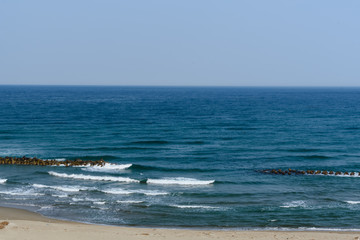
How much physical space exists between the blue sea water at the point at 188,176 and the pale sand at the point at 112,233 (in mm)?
2038

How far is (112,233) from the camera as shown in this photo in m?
24.0

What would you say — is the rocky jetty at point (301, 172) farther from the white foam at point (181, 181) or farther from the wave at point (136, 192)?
the wave at point (136, 192)

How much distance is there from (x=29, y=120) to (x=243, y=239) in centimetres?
6700

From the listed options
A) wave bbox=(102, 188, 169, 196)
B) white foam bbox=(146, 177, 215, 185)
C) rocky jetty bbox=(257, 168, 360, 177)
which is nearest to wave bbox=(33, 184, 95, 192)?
wave bbox=(102, 188, 169, 196)

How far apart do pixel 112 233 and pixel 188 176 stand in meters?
17.9

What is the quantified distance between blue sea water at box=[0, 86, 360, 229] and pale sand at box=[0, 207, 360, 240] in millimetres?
2038

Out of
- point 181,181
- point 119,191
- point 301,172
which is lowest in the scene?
point 119,191

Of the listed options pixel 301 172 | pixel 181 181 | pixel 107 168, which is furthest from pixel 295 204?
pixel 107 168

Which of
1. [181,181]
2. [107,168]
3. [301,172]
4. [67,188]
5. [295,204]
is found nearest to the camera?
[295,204]

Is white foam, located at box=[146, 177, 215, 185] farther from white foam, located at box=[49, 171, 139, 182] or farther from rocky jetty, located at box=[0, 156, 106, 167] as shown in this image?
rocky jetty, located at box=[0, 156, 106, 167]

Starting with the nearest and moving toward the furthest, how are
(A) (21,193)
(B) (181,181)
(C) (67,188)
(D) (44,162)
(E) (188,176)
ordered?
(A) (21,193) < (C) (67,188) < (B) (181,181) < (E) (188,176) < (D) (44,162)

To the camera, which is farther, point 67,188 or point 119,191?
point 67,188

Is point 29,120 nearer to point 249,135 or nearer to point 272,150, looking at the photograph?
point 249,135

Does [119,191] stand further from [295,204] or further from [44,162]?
[295,204]
